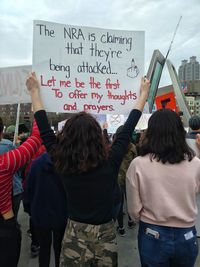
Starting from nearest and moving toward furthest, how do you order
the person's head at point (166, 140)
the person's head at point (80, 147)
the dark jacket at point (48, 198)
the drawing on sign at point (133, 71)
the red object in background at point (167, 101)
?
1. the person's head at point (80, 147)
2. the person's head at point (166, 140)
3. the drawing on sign at point (133, 71)
4. the dark jacket at point (48, 198)
5. the red object in background at point (167, 101)

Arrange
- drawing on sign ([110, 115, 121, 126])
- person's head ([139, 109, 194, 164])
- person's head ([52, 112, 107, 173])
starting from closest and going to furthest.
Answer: person's head ([52, 112, 107, 173]) < person's head ([139, 109, 194, 164]) < drawing on sign ([110, 115, 121, 126])

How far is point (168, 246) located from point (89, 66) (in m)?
1.63

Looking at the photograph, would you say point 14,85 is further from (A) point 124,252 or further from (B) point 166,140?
(B) point 166,140

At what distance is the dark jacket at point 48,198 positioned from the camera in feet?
10.4

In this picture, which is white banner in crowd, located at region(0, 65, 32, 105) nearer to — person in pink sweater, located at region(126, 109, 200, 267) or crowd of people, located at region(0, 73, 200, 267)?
crowd of people, located at region(0, 73, 200, 267)

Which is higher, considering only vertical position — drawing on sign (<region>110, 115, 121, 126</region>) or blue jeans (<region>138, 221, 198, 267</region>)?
drawing on sign (<region>110, 115, 121, 126</region>)

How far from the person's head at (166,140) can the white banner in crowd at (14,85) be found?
2537 millimetres

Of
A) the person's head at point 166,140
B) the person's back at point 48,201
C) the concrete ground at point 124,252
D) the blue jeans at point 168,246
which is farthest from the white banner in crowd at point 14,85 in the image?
the blue jeans at point 168,246

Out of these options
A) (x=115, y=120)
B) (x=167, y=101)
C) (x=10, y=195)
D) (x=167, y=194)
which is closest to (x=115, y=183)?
(x=167, y=194)

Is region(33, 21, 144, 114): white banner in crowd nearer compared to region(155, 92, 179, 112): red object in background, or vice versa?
region(33, 21, 144, 114): white banner in crowd

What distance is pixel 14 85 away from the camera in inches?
178

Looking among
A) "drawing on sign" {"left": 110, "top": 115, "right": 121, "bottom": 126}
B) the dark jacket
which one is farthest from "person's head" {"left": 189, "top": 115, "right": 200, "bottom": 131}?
"drawing on sign" {"left": 110, "top": 115, "right": 121, "bottom": 126}

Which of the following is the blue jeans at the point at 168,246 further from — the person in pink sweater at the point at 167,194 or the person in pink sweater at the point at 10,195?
the person in pink sweater at the point at 10,195

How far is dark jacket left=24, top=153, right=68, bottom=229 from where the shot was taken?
3.17m
